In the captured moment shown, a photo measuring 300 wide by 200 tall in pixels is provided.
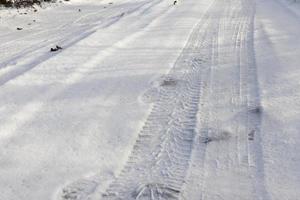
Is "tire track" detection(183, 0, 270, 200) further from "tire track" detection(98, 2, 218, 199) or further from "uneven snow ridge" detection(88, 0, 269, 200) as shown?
"tire track" detection(98, 2, 218, 199)

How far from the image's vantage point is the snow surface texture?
13.6 feet

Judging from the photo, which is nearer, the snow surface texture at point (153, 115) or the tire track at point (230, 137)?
the tire track at point (230, 137)

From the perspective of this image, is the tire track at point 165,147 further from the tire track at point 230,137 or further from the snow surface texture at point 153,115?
the tire track at point 230,137

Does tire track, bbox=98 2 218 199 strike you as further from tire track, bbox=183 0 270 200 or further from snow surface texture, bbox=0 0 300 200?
tire track, bbox=183 0 270 200

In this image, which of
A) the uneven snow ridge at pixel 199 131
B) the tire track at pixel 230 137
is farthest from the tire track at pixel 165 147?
the tire track at pixel 230 137

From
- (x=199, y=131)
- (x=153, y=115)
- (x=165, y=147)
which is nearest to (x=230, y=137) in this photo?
(x=199, y=131)

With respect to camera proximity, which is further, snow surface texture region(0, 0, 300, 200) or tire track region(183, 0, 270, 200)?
snow surface texture region(0, 0, 300, 200)

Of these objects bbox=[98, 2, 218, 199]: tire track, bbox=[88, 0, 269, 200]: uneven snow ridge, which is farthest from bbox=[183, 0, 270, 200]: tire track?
bbox=[98, 2, 218, 199]: tire track

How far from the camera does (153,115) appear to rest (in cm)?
559

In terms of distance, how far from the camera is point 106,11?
49.7 ft

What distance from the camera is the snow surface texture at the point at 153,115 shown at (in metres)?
4.14

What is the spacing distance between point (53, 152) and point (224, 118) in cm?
201

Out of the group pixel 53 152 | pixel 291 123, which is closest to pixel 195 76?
pixel 291 123

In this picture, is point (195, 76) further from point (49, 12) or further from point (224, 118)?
point (49, 12)
